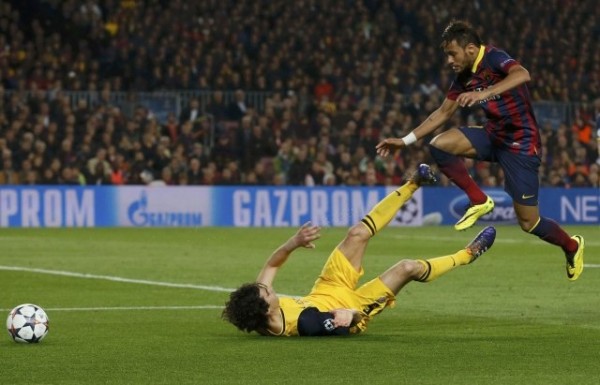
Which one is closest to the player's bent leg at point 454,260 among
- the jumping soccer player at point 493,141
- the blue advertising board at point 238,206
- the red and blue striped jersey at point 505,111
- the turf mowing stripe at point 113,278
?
the jumping soccer player at point 493,141

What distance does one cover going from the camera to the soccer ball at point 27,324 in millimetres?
10875

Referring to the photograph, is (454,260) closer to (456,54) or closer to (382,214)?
(382,214)

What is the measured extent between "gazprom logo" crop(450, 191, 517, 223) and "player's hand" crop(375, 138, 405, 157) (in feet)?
66.9

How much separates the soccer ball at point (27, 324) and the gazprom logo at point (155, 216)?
20456mm

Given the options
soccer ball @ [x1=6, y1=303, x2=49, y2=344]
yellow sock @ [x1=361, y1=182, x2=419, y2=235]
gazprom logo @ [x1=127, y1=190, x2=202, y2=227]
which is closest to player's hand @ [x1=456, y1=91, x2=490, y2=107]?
yellow sock @ [x1=361, y1=182, x2=419, y2=235]

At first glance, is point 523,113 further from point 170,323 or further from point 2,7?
point 2,7

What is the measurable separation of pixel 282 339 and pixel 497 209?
22660 mm

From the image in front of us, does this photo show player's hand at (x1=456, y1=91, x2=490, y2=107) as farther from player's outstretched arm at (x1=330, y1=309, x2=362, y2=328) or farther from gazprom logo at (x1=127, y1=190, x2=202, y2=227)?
gazprom logo at (x1=127, y1=190, x2=202, y2=227)

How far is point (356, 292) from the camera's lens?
11.4 m

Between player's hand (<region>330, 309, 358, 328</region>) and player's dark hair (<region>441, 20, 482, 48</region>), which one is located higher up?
player's dark hair (<region>441, 20, 482, 48</region>)

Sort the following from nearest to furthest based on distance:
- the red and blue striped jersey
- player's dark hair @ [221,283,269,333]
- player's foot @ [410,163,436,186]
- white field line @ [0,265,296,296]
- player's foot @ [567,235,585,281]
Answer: player's dark hair @ [221,283,269,333], player's foot @ [410,163,436,186], the red and blue striped jersey, player's foot @ [567,235,585,281], white field line @ [0,265,296,296]

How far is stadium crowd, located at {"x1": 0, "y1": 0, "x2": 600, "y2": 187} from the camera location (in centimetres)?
3106

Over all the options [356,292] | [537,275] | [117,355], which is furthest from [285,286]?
[117,355]

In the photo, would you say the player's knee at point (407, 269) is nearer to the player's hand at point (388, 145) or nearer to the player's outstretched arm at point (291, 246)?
the player's outstretched arm at point (291, 246)
